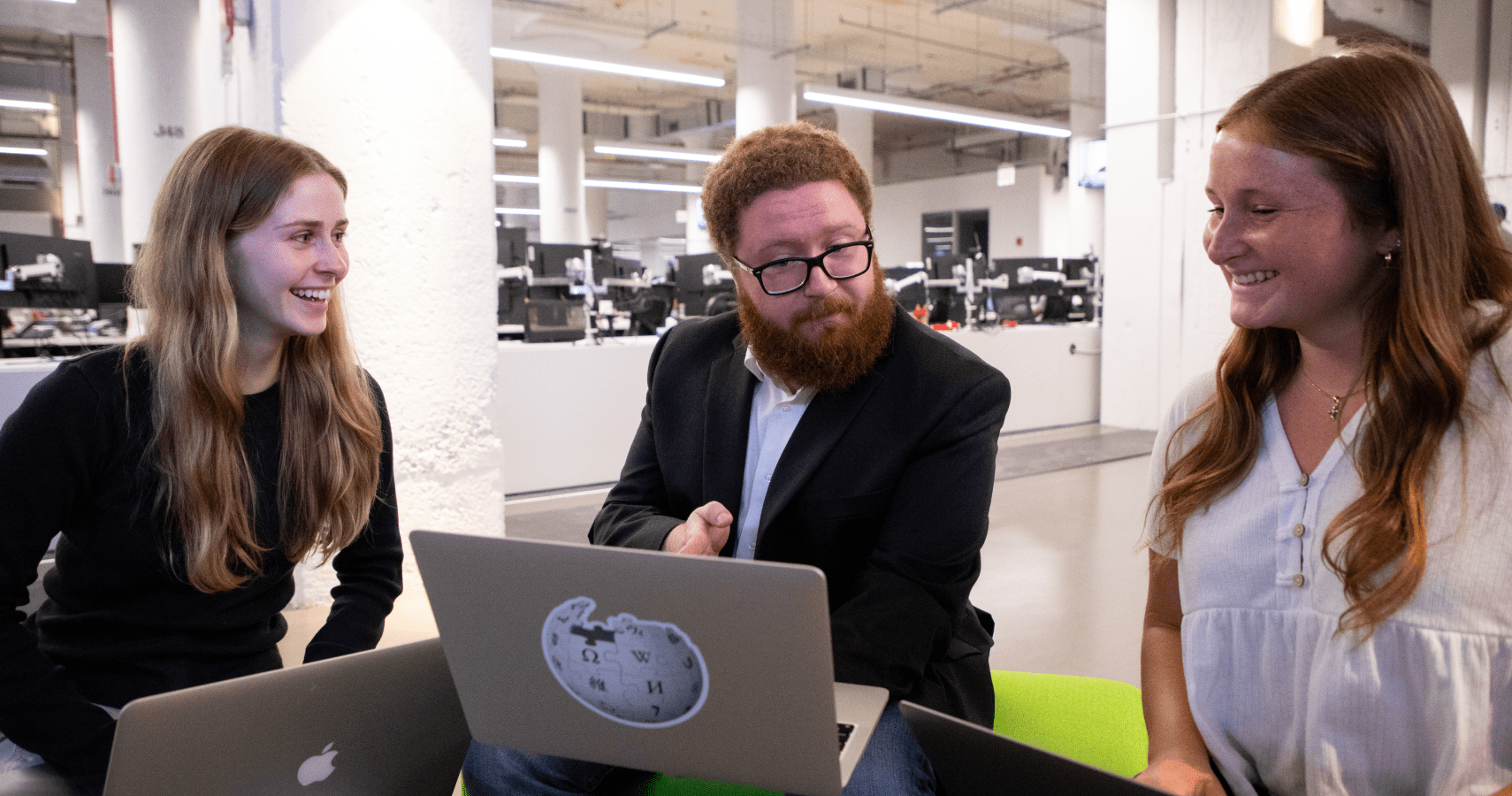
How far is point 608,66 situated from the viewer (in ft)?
28.6

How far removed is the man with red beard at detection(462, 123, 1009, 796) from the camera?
1336 mm

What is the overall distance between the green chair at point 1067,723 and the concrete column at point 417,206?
7.52ft

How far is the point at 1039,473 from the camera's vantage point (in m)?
5.75

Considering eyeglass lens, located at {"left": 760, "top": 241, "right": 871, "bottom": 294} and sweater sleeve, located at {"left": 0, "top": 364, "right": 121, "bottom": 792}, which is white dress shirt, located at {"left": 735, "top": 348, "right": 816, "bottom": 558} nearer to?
eyeglass lens, located at {"left": 760, "top": 241, "right": 871, "bottom": 294}

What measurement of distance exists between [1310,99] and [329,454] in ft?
4.60

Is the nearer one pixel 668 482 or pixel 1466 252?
pixel 1466 252

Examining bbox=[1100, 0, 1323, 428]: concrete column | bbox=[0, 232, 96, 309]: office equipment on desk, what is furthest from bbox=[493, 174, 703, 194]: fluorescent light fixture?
bbox=[0, 232, 96, 309]: office equipment on desk

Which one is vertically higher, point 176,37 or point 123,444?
point 176,37

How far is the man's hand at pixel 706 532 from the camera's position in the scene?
4.55 ft

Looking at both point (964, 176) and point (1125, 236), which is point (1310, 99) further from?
point (964, 176)

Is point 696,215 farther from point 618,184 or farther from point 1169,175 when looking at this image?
point 1169,175

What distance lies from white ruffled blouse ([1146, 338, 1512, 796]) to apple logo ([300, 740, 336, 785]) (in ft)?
3.32

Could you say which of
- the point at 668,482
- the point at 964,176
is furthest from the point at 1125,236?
the point at 964,176

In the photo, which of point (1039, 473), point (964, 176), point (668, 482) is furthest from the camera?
point (964, 176)
